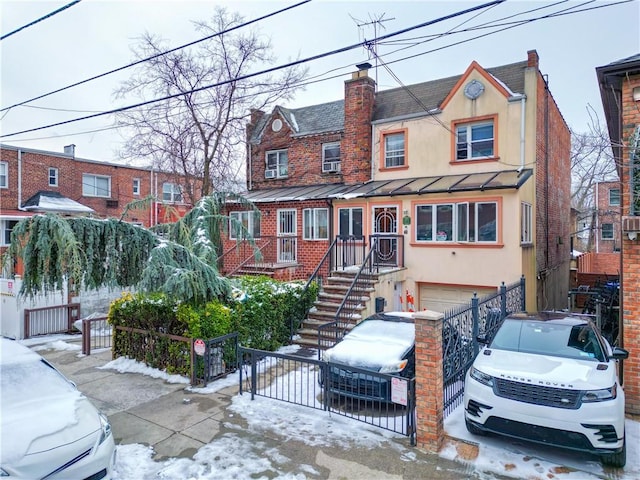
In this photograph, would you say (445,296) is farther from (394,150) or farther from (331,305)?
(394,150)

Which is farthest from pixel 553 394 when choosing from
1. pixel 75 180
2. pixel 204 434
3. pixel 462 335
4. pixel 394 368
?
pixel 75 180

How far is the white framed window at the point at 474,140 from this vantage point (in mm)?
13820

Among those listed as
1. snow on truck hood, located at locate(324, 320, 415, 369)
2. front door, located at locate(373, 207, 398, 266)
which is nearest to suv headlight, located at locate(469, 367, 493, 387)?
snow on truck hood, located at locate(324, 320, 415, 369)

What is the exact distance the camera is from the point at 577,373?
207 inches

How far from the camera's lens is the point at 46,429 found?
423cm

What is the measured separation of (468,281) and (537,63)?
25.2ft

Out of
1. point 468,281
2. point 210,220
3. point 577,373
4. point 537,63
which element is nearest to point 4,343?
point 210,220

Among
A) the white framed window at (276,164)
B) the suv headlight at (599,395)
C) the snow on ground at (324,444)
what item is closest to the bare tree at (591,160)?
the suv headlight at (599,395)

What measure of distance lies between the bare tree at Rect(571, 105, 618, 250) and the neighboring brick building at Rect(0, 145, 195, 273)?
1681 cm

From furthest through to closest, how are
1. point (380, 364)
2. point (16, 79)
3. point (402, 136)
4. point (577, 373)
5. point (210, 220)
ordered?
point (402, 136) < point (16, 79) < point (210, 220) < point (380, 364) < point (577, 373)

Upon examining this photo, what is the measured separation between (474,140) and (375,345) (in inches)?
382

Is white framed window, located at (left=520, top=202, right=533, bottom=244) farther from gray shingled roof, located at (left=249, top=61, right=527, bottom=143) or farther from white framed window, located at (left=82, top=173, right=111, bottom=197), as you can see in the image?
white framed window, located at (left=82, top=173, right=111, bottom=197)

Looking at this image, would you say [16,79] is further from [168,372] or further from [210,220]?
[168,372]

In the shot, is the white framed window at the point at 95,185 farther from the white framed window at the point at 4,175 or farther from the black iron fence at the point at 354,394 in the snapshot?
the black iron fence at the point at 354,394
